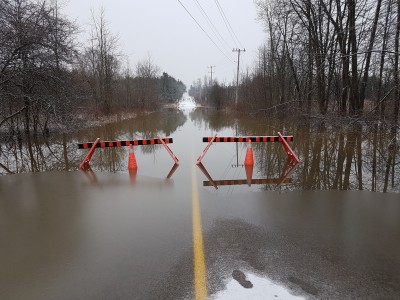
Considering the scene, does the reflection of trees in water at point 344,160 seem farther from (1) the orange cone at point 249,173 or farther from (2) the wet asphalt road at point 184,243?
(2) the wet asphalt road at point 184,243

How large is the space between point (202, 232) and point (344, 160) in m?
7.51

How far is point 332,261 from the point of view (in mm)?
3689

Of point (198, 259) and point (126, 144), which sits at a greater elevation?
point (126, 144)

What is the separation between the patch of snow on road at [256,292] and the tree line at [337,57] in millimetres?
10379

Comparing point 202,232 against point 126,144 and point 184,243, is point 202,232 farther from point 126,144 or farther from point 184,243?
point 126,144

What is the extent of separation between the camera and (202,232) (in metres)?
4.57

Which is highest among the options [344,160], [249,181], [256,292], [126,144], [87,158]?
[126,144]

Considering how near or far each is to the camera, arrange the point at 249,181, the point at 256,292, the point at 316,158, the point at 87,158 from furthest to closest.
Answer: the point at 316,158 → the point at 87,158 → the point at 249,181 → the point at 256,292

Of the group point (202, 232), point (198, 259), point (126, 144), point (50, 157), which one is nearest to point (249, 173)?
point (126, 144)

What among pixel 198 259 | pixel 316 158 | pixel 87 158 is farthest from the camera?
pixel 316 158

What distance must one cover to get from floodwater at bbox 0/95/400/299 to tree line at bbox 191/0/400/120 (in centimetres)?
724

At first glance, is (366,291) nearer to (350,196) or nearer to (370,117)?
(350,196)

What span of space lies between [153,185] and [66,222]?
8.52ft

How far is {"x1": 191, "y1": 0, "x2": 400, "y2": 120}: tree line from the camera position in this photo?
16.5 m
